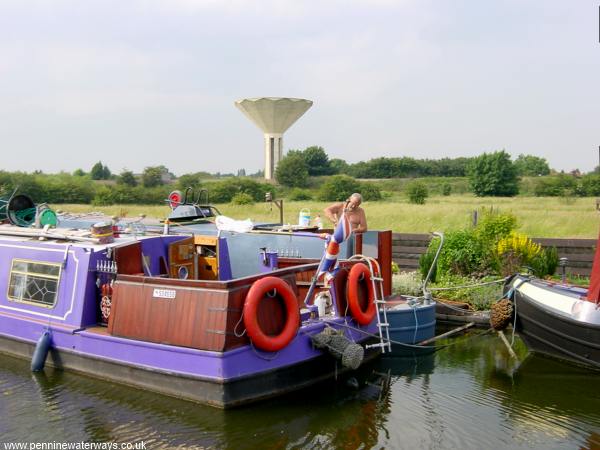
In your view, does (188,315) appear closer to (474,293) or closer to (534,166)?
(474,293)

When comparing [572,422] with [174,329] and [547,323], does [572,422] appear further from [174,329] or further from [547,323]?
[174,329]

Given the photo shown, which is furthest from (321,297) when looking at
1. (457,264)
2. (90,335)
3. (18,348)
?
(457,264)

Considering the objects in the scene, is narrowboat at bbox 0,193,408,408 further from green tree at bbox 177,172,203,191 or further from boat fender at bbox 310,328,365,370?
green tree at bbox 177,172,203,191

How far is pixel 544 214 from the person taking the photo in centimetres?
2614

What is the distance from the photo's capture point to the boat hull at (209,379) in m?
8.16

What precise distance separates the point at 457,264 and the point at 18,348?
9.89 m

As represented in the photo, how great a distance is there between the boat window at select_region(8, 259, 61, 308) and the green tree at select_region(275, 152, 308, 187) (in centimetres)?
6100

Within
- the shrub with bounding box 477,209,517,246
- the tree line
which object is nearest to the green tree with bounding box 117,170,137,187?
the tree line

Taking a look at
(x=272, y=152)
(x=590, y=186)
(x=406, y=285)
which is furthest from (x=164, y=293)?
(x=272, y=152)

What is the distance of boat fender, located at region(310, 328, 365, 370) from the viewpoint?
886 cm

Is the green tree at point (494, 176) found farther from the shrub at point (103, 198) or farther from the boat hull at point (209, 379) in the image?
the boat hull at point (209, 379)

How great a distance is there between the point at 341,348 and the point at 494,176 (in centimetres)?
5487

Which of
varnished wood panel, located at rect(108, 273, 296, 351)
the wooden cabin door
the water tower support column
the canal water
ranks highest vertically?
the water tower support column

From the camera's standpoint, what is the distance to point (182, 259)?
10.9 metres
